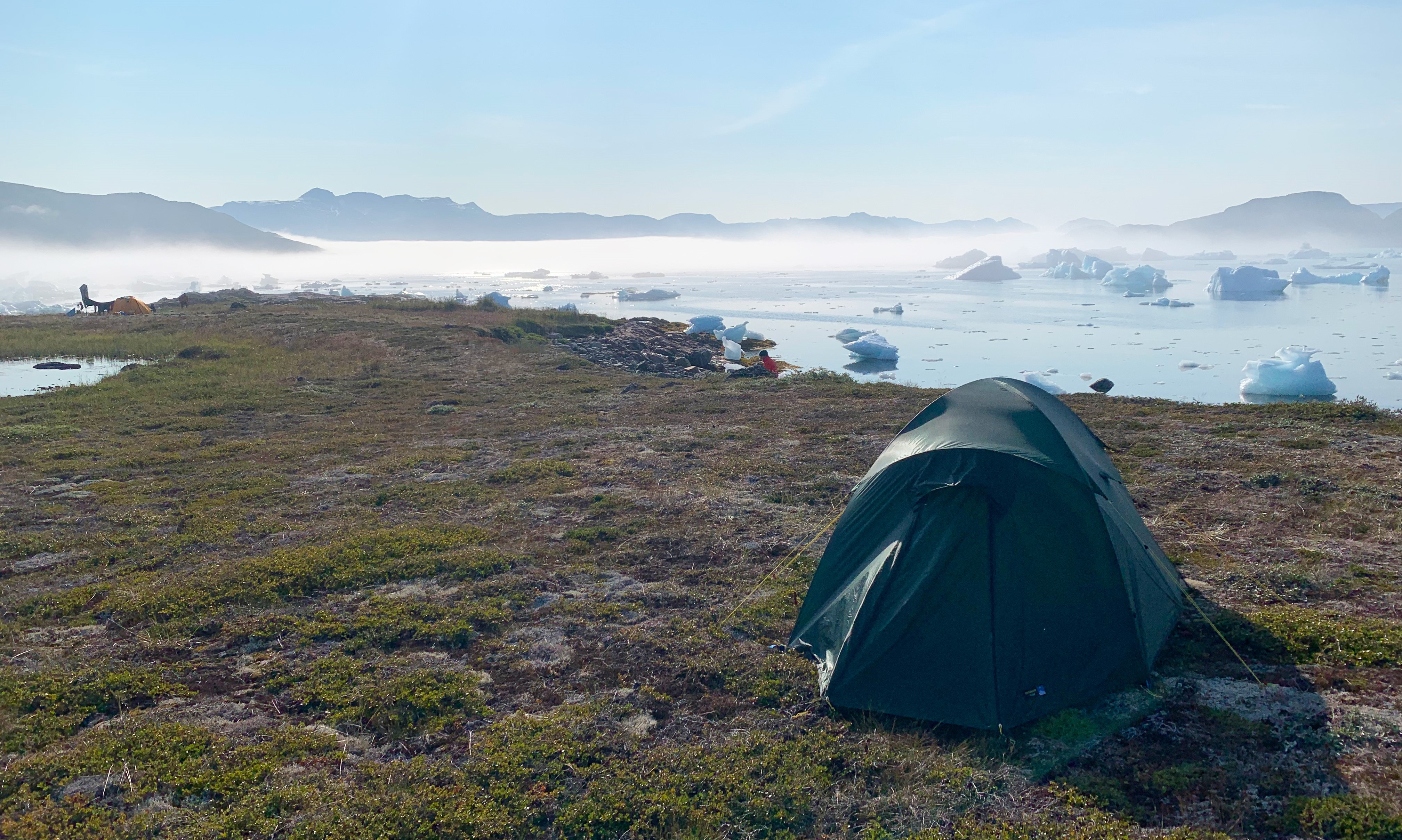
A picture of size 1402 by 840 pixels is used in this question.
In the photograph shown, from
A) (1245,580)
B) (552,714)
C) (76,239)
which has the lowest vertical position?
(552,714)

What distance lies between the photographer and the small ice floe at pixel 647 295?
72.1m

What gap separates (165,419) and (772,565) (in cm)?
1505

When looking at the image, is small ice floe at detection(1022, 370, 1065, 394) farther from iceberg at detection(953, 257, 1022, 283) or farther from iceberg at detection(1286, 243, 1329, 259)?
iceberg at detection(1286, 243, 1329, 259)

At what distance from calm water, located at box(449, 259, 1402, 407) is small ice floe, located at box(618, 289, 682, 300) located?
1.37 meters

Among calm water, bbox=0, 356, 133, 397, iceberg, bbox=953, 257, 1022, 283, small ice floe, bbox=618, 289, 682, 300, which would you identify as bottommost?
calm water, bbox=0, 356, 133, 397

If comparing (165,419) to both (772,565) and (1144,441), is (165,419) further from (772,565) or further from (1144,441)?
(1144,441)

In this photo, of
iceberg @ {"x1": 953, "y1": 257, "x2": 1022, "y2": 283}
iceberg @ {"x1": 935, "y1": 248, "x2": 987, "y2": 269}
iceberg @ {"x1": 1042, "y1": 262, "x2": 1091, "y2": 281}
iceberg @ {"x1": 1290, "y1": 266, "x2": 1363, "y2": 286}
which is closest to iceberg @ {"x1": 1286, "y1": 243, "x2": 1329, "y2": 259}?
iceberg @ {"x1": 935, "y1": 248, "x2": 987, "y2": 269}

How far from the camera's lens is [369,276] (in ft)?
522

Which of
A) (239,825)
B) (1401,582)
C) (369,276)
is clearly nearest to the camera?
(239,825)

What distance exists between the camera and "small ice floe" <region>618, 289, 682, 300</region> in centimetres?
7206

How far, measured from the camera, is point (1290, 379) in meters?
20.5

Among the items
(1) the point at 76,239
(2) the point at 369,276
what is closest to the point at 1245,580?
(2) the point at 369,276

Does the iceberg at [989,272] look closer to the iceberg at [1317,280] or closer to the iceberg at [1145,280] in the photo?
the iceberg at [1145,280]

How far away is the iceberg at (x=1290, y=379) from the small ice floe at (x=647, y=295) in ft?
180
